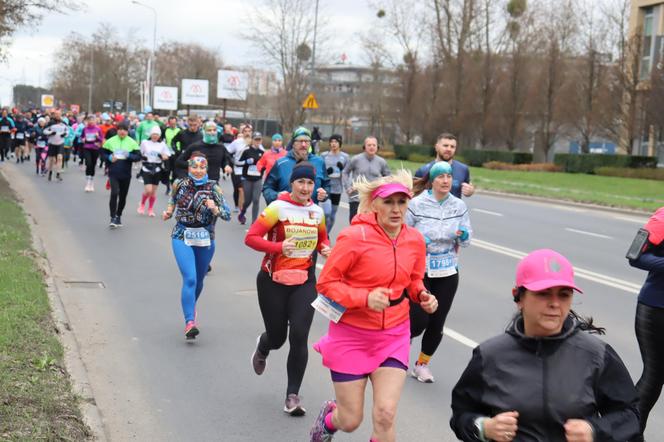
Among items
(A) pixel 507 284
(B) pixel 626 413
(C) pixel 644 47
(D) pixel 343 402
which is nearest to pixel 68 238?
(A) pixel 507 284

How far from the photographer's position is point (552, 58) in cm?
4794

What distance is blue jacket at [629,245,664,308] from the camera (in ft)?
17.1

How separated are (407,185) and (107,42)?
3513 inches

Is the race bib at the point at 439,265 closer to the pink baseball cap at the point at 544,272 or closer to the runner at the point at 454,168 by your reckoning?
the runner at the point at 454,168

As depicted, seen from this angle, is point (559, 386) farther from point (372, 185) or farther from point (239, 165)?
point (239, 165)

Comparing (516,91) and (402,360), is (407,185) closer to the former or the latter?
(402,360)

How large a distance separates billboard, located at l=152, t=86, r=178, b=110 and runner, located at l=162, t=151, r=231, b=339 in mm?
74725

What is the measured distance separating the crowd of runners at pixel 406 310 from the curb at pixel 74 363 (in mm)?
1115

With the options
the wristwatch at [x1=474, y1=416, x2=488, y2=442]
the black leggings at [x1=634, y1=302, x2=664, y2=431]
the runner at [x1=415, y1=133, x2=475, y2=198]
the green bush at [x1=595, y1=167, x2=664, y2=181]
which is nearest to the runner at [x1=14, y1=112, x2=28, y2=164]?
the green bush at [x1=595, y1=167, x2=664, y2=181]

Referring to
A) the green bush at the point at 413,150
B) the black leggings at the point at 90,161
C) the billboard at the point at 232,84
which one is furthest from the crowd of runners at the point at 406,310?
the billboard at the point at 232,84

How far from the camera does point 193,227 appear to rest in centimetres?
851

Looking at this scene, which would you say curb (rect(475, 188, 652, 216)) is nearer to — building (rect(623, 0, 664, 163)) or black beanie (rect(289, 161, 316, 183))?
building (rect(623, 0, 664, 163))

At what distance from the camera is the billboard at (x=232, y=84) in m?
79.6

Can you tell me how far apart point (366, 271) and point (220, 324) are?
4465 mm
